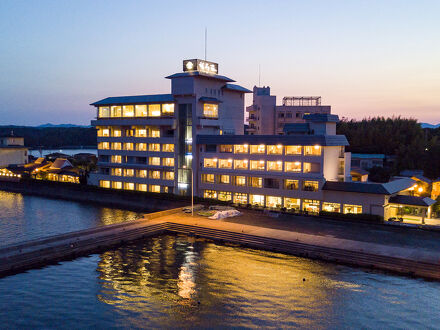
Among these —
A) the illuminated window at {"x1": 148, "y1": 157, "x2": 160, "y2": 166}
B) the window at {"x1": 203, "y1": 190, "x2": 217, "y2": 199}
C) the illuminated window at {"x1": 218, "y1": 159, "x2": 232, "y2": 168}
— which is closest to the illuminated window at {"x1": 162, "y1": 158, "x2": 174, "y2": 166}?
the illuminated window at {"x1": 148, "y1": 157, "x2": 160, "y2": 166}

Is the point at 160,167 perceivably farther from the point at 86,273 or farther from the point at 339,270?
the point at 339,270

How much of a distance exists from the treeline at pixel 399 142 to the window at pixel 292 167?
1678 inches

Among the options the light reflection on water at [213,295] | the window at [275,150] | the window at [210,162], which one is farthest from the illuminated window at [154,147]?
the light reflection on water at [213,295]

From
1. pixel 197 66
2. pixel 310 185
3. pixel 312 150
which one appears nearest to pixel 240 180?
pixel 310 185

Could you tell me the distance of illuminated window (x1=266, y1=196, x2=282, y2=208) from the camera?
72.2 m

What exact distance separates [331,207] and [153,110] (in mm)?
47040

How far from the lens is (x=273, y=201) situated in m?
73.1

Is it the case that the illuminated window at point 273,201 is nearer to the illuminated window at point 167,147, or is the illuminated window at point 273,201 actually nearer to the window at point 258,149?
the window at point 258,149

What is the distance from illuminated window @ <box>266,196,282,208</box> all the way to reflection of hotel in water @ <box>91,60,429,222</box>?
20cm

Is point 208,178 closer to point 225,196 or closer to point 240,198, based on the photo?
point 225,196

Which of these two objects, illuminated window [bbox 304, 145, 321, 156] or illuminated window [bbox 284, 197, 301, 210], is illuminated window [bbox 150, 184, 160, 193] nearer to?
illuminated window [bbox 284, 197, 301, 210]

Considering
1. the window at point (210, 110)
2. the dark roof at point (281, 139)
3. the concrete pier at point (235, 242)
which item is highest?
the window at point (210, 110)

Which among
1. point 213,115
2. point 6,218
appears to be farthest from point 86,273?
point 213,115

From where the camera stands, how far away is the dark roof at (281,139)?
221 ft
